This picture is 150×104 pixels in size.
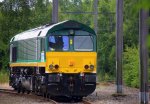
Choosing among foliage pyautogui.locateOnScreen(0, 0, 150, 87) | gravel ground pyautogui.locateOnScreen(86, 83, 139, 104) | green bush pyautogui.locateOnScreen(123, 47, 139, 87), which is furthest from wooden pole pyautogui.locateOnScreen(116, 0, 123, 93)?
foliage pyautogui.locateOnScreen(0, 0, 150, 87)

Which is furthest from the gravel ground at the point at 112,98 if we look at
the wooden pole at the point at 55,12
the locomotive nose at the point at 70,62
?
the wooden pole at the point at 55,12

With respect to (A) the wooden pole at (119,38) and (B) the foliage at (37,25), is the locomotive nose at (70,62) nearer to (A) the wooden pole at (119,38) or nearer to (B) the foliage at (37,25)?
(A) the wooden pole at (119,38)

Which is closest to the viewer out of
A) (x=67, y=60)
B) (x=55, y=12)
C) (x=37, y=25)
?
(x=67, y=60)

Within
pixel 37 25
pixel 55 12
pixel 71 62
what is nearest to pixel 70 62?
pixel 71 62

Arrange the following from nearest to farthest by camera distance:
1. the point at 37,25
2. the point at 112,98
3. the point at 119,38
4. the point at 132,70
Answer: the point at 112,98, the point at 119,38, the point at 132,70, the point at 37,25

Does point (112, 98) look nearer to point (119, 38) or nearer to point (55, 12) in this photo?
point (119, 38)

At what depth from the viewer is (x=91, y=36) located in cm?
1830

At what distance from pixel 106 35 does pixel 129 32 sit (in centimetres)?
958

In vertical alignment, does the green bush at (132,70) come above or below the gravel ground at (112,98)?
above

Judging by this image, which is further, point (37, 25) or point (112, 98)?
point (37, 25)

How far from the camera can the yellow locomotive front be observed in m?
17.9

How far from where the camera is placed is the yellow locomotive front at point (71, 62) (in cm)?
1788

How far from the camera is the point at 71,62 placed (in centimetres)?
1803

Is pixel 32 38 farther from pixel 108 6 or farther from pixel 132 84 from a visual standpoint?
pixel 108 6
